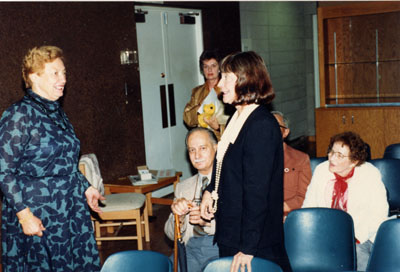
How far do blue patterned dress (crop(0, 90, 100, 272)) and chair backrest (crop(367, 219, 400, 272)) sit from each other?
5.27ft

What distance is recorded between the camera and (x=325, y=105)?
6414 millimetres

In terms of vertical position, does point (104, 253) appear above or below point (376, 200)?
below

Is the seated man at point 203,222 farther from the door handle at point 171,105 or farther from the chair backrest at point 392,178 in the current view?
the door handle at point 171,105

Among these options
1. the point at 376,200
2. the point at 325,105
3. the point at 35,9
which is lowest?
the point at 376,200

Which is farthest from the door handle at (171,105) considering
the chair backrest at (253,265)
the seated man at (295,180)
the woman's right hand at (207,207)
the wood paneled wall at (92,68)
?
the chair backrest at (253,265)

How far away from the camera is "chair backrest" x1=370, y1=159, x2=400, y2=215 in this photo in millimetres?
3783

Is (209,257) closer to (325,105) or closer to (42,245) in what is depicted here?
(42,245)

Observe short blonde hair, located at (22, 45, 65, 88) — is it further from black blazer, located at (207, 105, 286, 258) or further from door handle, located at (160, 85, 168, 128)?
door handle, located at (160, 85, 168, 128)

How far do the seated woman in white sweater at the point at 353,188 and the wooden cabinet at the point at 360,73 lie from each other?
3.01 metres

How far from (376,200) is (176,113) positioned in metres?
3.81

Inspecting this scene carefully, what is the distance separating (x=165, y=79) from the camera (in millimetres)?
6363

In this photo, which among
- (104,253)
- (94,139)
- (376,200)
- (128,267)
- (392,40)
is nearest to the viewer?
(128,267)

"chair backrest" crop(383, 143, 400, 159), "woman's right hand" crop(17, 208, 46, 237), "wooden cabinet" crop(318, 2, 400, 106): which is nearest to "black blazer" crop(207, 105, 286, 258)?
"woman's right hand" crop(17, 208, 46, 237)

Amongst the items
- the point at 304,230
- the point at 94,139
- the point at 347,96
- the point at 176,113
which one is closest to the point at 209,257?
the point at 304,230
